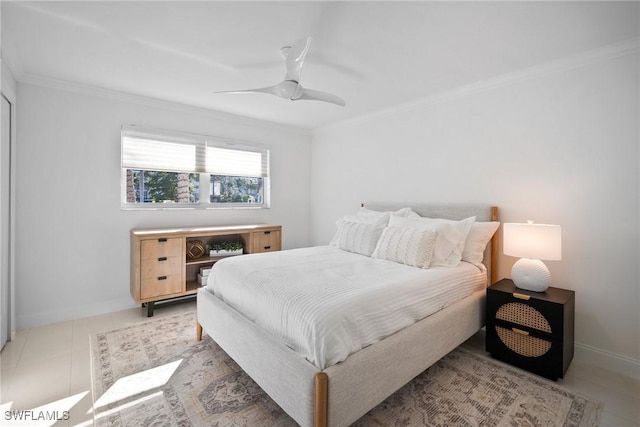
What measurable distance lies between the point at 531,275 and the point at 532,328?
1.30 ft

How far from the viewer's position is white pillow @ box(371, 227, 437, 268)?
8.17ft

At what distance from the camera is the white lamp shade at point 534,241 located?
2.17 metres

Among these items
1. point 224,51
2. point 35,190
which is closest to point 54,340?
point 35,190

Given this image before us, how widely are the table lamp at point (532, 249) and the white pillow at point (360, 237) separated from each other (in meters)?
1.14

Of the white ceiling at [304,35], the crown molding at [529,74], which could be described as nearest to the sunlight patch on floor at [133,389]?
the white ceiling at [304,35]

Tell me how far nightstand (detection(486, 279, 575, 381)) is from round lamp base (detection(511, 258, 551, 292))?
0.15 feet

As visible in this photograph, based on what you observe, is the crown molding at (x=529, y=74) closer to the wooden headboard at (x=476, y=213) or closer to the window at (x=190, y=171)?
the wooden headboard at (x=476, y=213)

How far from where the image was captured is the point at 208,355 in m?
2.34

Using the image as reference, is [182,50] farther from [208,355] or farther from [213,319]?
[208,355]

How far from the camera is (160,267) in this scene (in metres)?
3.14

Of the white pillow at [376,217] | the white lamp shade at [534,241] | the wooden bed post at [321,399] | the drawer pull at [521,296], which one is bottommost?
the wooden bed post at [321,399]

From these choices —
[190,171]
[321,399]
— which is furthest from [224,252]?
[321,399]

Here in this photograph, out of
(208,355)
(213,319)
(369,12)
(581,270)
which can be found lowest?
(208,355)

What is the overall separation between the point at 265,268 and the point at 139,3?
1.89 m
